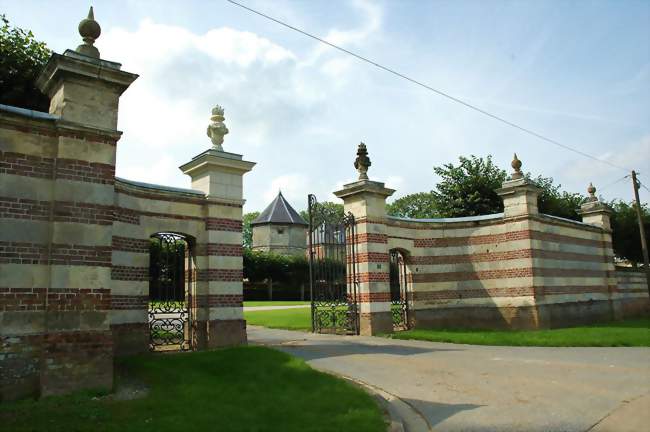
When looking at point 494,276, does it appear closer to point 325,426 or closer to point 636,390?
point 636,390

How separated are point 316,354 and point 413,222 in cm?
642

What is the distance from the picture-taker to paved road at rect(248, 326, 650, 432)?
5922mm

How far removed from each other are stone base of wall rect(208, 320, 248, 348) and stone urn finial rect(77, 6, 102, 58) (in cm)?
588

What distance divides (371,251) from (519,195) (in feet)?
16.2

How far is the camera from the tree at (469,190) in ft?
78.4

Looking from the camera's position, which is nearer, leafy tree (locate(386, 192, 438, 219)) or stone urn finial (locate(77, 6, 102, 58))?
stone urn finial (locate(77, 6, 102, 58))

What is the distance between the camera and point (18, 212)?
280 inches

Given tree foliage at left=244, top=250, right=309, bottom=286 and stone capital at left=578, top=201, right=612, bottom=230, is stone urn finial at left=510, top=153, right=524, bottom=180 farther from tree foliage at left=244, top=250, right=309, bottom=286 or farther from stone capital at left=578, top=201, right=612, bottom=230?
tree foliage at left=244, top=250, right=309, bottom=286

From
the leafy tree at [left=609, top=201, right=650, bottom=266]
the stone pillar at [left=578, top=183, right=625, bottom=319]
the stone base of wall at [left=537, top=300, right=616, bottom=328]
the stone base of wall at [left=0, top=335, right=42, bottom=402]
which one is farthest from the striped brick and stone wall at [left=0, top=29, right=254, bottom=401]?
the leafy tree at [left=609, top=201, right=650, bottom=266]

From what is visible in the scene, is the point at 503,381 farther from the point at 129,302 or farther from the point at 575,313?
the point at 575,313

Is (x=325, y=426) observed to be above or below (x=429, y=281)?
below

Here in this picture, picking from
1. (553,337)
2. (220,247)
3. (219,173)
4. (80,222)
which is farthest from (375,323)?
(80,222)

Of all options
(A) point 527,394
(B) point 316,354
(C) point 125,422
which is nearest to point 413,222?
(B) point 316,354

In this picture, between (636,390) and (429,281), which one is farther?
(429,281)
